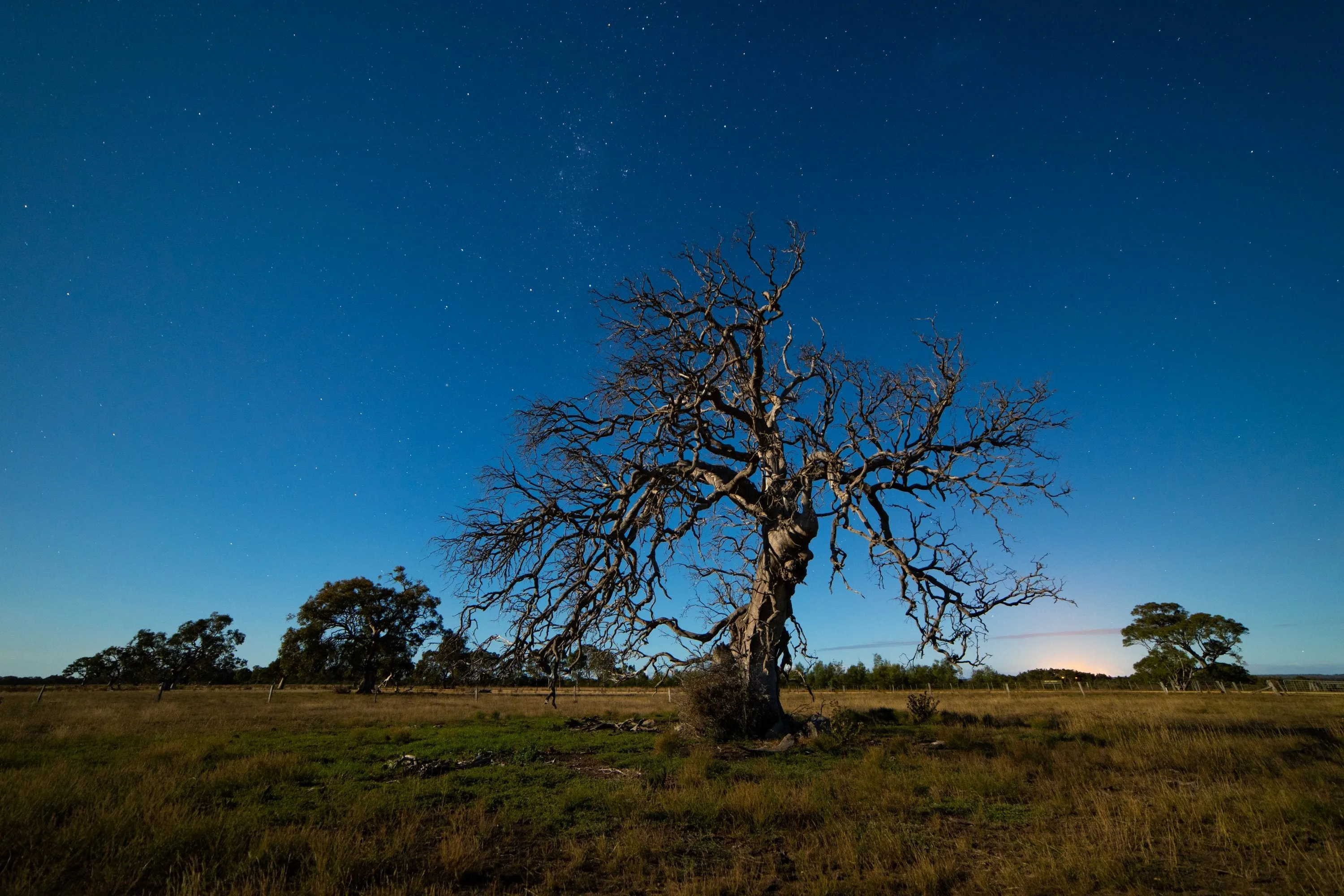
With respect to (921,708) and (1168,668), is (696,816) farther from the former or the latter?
(1168,668)

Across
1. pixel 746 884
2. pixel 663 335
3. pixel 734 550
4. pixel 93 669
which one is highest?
pixel 663 335

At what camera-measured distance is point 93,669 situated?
6469cm

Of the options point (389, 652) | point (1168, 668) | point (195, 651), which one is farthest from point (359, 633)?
point (1168, 668)

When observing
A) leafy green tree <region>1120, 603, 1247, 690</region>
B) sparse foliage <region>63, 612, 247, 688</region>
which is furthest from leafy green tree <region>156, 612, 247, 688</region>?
leafy green tree <region>1120, 603, 1247, 690</region>

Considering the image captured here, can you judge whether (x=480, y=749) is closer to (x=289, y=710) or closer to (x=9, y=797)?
(x=9, y=797)

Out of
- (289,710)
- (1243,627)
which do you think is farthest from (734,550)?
(1243,627)

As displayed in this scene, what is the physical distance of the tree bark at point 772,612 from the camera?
47.2 ft

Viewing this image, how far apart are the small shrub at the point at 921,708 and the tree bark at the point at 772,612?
6.79m

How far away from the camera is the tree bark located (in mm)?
14375

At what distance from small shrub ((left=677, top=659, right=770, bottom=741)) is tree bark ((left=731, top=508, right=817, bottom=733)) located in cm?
21

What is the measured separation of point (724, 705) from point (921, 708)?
9255 mm

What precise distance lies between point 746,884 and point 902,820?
2971mm

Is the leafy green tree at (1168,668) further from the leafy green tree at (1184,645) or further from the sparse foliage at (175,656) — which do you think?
the sparse foliage at (175,656)

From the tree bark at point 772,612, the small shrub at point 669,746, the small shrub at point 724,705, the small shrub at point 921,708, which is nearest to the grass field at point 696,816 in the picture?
the small shrub at point 669,746
